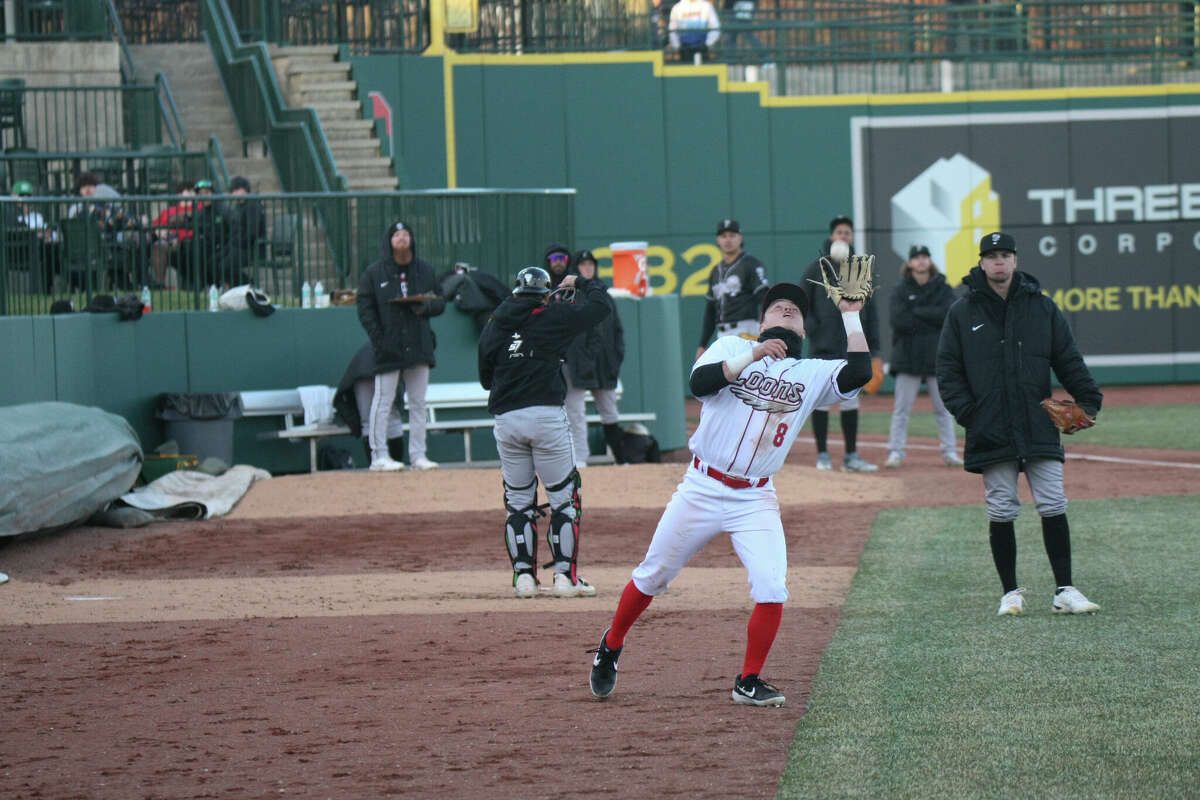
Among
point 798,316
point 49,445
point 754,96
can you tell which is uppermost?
point 754,96

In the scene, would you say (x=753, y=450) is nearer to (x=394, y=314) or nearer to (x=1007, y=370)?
(x=1007, y=370)

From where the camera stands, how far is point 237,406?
15.9 meters

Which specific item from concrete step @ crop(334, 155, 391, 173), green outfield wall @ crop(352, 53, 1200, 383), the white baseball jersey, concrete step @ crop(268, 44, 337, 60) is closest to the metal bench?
concrete step @ crop(334, 155, 391, 173)

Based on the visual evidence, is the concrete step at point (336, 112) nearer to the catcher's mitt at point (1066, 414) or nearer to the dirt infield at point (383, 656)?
the dirt infield at point (383, 656)

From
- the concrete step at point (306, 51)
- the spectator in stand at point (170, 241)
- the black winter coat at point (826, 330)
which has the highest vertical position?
the concrete step at point (306, 51)

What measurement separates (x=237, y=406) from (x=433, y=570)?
17.5ft

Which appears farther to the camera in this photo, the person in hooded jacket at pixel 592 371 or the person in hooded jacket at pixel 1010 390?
the person in hooded jacket at pixel 592 371

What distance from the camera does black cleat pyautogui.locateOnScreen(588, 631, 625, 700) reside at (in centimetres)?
703

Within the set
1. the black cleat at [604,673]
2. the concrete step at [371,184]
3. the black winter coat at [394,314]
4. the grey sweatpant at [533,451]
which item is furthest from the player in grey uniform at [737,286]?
the black cleat at [604,673]

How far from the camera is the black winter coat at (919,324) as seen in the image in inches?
630

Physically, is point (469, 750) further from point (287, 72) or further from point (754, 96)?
point (754, 96)

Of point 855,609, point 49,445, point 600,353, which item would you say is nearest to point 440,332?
point 600,353

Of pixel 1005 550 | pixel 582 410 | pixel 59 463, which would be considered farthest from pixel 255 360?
pixel 1005 550

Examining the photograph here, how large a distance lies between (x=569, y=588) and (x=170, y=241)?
822cm
